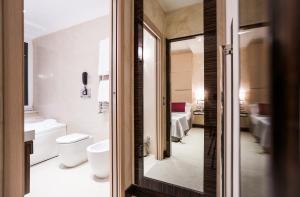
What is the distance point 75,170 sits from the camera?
→ 246 cm

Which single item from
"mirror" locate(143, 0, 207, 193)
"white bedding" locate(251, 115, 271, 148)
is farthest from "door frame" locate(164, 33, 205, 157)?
"white bedding" locate(251, 115, 271, 148)

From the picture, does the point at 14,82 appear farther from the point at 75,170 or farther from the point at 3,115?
the point at 75,170

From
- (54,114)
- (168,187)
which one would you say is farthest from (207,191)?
(54,114)

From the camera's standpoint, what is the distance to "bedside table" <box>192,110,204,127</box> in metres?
1.48

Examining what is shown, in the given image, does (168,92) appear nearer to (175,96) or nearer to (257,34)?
(175,96)

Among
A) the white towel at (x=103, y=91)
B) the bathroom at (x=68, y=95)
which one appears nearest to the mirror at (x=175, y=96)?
the bathroom at (x=68, y=95)

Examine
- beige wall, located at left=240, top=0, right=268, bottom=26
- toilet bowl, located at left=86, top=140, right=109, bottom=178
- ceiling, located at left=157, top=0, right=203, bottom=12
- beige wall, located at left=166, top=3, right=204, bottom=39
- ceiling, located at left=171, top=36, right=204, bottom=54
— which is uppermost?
ceiling, located at left=157, top=0, right=203, bottom=12

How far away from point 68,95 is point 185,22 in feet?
8.61

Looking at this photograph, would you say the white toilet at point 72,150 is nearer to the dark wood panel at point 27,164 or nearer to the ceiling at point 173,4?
the dark wood panel at point 27,164

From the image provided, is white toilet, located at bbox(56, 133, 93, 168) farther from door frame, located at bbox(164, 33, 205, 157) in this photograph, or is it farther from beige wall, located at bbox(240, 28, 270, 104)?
beige wall, located at bbox(240, 28, 270, 104)

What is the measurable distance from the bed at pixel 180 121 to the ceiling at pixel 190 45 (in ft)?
1.71

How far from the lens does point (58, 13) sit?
2691 mm

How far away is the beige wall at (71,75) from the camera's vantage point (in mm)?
2955

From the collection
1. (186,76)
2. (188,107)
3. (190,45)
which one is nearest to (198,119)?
(188,107)
